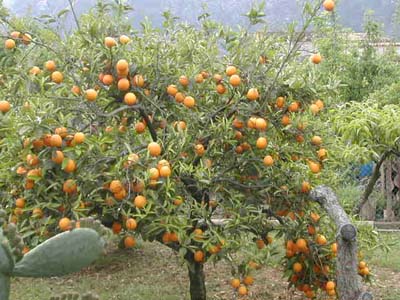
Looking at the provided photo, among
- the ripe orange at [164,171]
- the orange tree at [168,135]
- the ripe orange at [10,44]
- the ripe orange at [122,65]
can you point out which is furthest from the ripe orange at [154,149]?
the ripe orange at [10,44]

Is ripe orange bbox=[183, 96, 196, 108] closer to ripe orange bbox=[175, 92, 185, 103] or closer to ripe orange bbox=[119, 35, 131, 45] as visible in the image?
ripe orange bbox=[175, 92, 185, 103]

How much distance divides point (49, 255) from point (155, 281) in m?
4.45

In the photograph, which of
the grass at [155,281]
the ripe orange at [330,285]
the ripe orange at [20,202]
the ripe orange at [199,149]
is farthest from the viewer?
the grass at [155,281]

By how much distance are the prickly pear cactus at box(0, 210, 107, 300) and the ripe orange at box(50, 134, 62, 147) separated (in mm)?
1276

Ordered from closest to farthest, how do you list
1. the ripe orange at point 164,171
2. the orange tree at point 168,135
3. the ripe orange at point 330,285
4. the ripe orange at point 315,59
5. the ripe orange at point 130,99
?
the ripe orange at point 164,171 → the orange tree at point 168,135 → the ripe orange at point 130,99 → the ripe orange at point 315,59 → the ripe orange at point 330,285

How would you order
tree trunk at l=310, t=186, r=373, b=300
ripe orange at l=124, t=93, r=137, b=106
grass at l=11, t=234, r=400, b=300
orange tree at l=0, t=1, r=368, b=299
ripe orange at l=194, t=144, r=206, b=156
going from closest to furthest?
1. tree trunk at l=310, t=186, r=373, b=300
2. orange tree at l=0, t=1, r=368, b=299
3. ripe orange at l=124, t=93, r=137, b=106
4. ripe orange at l=194, t=144, r=206, b=156
5. grass at l=11, t=234, r=400, b=300

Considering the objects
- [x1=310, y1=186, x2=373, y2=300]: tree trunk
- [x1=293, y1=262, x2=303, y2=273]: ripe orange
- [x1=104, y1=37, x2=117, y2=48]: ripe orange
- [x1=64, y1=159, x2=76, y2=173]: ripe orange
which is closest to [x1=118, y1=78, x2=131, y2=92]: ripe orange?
[x1=104, y1=37, x2=117, y2=48]: ripe orange

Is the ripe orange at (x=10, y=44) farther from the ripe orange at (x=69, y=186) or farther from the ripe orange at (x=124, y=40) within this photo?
the ripe orange at (x=69, y=186)

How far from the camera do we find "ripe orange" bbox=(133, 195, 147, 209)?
10.1ft

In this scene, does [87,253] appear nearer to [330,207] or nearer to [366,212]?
[330,207]

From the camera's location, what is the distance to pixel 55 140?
3.03m

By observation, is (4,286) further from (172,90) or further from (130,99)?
(172,90)

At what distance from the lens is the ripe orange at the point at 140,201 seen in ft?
10.1

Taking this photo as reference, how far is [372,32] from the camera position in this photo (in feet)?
33.5
